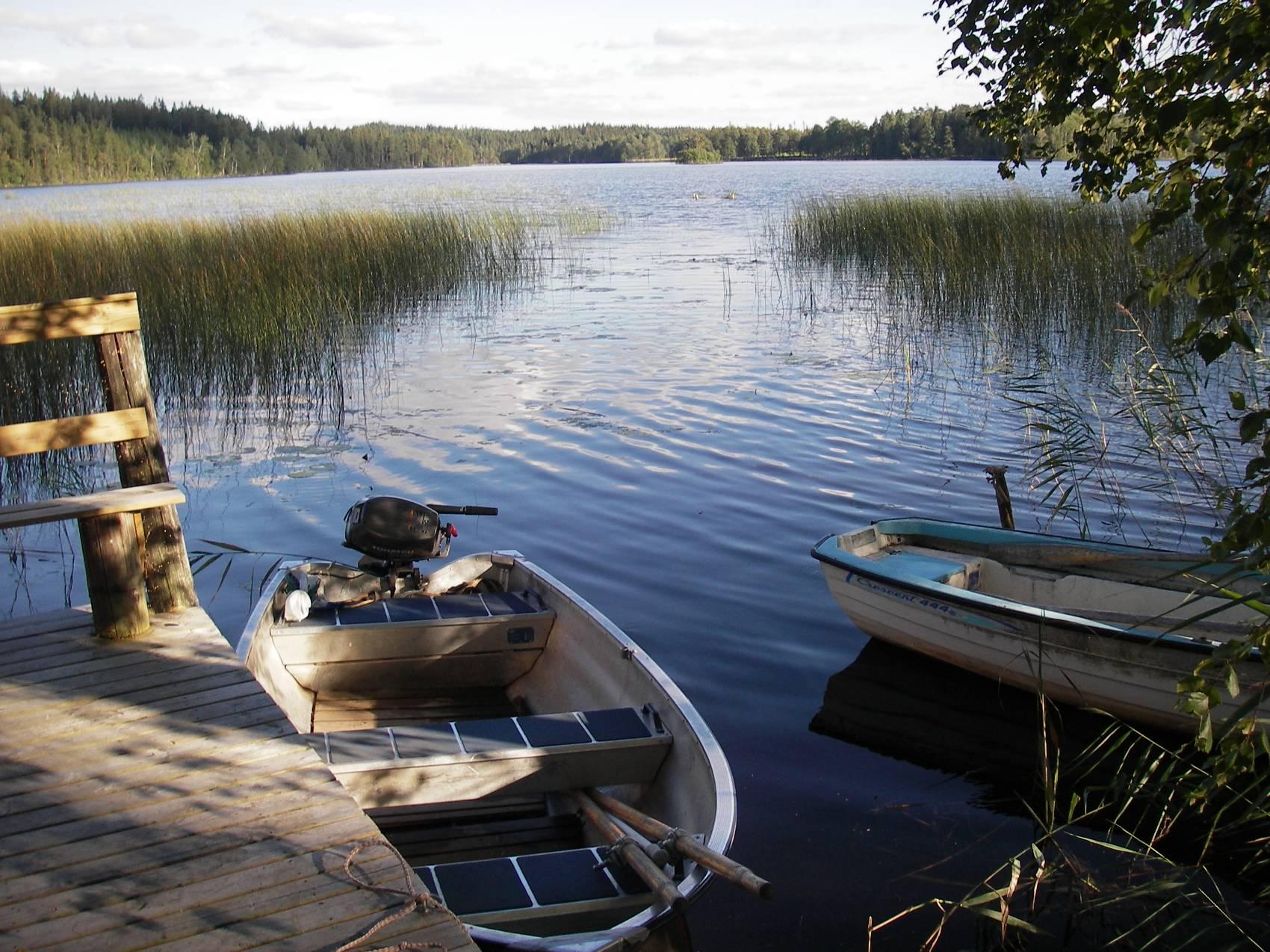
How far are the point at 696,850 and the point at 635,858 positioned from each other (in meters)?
0.22

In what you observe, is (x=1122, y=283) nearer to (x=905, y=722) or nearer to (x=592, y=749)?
(x=905, y=722)

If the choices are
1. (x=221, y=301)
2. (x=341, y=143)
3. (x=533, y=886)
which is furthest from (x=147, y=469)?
(x=341, y=143)

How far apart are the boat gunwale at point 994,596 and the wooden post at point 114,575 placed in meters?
3.12

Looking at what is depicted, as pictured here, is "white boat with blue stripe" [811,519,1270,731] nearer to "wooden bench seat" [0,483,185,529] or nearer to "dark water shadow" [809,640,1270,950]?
"dark water shadow" [809,640,1270,950]

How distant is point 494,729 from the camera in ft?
12.4

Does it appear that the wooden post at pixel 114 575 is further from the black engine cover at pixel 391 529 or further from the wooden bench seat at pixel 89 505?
the black engine cover at pixel 391 529

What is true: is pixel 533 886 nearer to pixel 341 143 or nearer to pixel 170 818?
pixel 170 818

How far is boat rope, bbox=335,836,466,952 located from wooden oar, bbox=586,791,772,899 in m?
0.61

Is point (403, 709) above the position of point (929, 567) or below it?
below

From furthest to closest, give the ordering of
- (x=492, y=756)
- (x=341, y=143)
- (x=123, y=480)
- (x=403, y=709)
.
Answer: (x=341, y=143), (x=403, y=709), (x=123, y=480), (x=492, y=756)

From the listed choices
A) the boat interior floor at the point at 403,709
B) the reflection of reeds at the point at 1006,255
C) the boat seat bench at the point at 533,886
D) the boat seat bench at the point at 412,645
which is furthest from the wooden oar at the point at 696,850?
the reflection of reeds at the point at 1006,255

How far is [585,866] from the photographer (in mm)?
3055

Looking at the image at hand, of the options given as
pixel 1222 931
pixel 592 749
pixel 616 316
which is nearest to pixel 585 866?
pixel 592 749

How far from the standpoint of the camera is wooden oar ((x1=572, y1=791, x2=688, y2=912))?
271 cm
